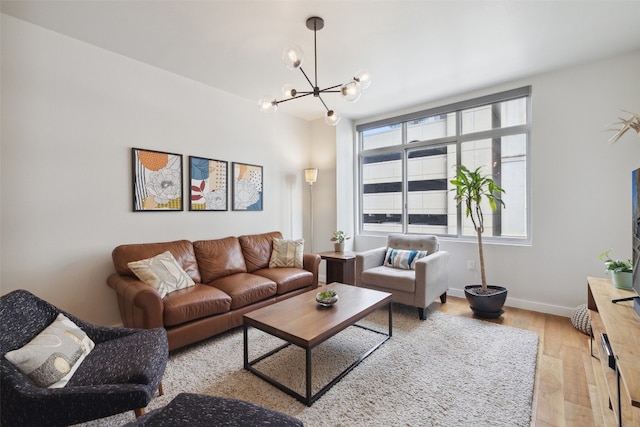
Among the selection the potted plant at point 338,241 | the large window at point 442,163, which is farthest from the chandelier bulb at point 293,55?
the large window at point 442,163

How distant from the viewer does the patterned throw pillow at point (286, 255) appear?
3.59 meters

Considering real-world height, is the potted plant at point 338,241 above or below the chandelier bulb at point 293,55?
below

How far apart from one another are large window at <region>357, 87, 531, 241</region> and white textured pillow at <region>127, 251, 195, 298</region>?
3.11 m

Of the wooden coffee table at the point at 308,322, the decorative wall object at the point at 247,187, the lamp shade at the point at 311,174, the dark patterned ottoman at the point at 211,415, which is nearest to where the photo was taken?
the dark patterned ottoman at the point at 211,415

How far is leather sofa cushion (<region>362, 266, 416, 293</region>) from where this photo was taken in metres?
3.00

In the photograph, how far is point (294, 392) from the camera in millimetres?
1815

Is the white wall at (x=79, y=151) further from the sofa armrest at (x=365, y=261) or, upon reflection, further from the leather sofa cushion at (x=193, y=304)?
the sofa armrest at (x=365, y=261)

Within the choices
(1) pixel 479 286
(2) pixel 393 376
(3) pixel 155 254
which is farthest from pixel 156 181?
(1) pixel 479 286

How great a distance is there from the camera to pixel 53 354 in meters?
1.41

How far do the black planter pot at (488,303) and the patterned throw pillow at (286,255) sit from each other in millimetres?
2019

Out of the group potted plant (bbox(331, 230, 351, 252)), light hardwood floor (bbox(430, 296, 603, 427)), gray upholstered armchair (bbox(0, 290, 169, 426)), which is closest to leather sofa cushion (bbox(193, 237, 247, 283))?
gray upholstered armchair (bbox(0, 290, 169, 426))

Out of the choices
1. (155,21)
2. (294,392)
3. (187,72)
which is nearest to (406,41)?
(155,21)

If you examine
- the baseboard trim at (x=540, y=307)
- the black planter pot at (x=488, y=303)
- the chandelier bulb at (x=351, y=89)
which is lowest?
the baseboard trim at (x=540, y=307)

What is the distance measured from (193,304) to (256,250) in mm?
1290
